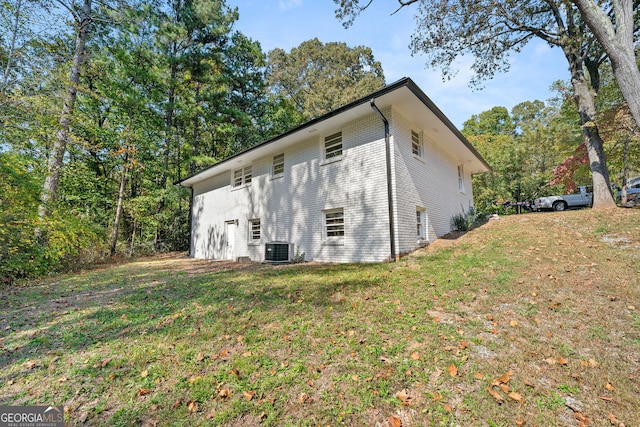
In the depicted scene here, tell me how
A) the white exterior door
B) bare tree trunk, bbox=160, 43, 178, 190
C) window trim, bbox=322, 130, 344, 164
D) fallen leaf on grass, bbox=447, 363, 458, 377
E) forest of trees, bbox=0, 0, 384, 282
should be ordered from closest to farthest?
fallen leaf on grass, bbox=447, 363, 458, 377
forest of trees, bbox=0, 0, 384, 282
window trim, bbox=322, 130, 344, 164
the white exterior door
bare tree trunk, bbox=160, 43, 178, 190

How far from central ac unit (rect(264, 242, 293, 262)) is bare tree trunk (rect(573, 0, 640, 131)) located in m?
9.70

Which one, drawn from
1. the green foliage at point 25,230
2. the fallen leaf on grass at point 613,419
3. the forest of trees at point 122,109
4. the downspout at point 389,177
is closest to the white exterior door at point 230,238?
the forest of trees at point 122,109

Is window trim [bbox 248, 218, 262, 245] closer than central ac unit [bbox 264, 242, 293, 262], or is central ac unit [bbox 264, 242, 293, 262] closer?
central ac unit [bbox 264, 242, 293, 262]

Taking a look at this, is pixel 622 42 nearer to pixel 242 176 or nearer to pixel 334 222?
pixel 334 222

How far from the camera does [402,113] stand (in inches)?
340

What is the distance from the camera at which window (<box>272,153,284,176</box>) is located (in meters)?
11.5

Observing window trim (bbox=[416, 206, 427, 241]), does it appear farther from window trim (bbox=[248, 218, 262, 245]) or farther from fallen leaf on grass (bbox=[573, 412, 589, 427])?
fallen leaf on grass (bbox=[573, 412, 589, 427])

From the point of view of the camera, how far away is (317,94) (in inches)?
943

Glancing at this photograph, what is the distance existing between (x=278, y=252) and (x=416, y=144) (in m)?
6.67

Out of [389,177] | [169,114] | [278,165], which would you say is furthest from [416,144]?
[169,114]

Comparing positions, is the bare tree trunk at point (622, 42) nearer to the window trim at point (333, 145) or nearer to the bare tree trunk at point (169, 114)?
the window trim at point (333, 145)

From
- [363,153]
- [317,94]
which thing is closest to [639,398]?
[363,153]

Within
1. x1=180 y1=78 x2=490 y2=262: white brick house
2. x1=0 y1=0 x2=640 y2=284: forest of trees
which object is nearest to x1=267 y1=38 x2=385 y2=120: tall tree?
x1=0 y1=0 x2=640 y2=284: forest of trees

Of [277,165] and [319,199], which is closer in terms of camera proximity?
[319,199]
